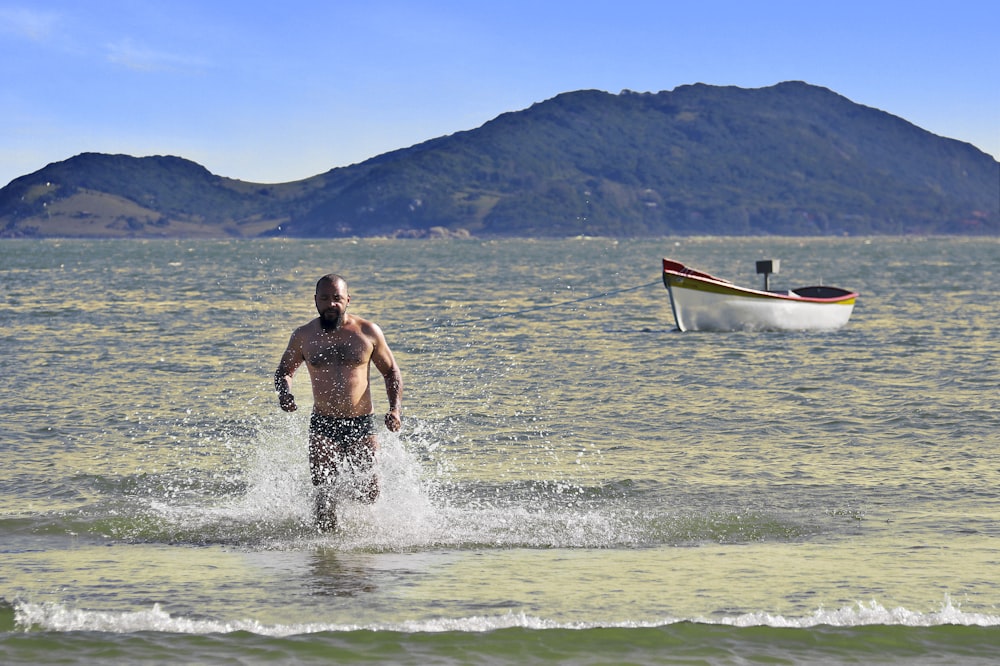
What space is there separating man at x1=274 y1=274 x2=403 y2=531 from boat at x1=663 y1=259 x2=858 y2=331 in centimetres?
2627

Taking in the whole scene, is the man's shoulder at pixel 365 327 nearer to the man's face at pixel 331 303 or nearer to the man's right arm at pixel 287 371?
the man's face at pixel 331 303

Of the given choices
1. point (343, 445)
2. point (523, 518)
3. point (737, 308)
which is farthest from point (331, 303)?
point (737, 308)

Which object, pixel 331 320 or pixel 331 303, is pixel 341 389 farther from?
pixel 331 303

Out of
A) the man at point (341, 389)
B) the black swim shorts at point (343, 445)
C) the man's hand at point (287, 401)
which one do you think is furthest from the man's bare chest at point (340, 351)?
the black swim shorts at point (343, 445)

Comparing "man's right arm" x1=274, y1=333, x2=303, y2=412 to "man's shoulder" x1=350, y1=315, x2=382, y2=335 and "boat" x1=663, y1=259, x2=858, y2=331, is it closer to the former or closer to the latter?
"man's shoulder" x1=350, y1=315, x2=382, y2=335

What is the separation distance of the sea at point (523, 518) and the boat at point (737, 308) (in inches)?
361

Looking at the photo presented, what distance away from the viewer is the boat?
3562 centimetres

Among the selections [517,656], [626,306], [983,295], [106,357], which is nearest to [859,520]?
[517,656]

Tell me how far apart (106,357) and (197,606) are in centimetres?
2050

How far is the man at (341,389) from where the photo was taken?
991 centimetres

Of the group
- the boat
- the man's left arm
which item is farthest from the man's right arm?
the boat

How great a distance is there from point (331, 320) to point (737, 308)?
88.9 ft

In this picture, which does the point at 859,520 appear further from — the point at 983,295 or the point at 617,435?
the point at 983,295

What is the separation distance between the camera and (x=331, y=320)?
9844 millimetres
